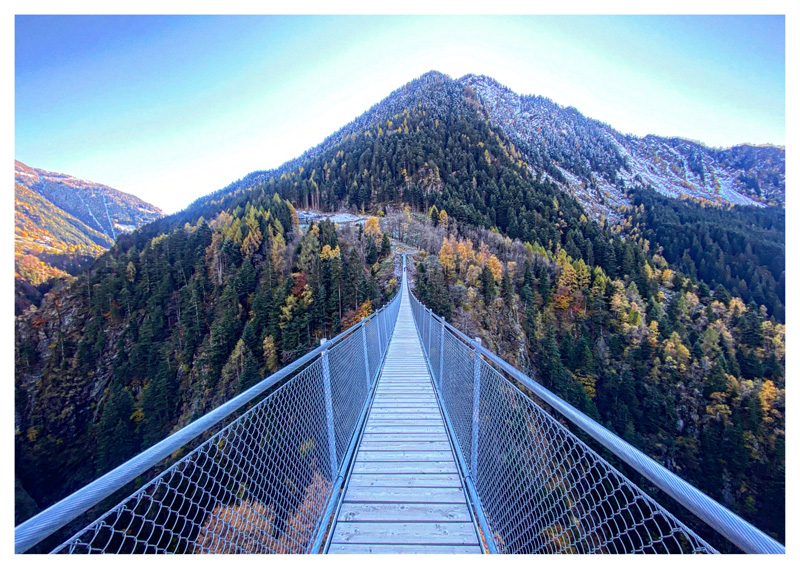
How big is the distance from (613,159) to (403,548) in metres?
157

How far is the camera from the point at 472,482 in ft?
8.67

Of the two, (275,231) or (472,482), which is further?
(275,231)

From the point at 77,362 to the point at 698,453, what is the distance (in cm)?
7235

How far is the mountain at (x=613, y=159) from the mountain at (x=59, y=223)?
116 meters

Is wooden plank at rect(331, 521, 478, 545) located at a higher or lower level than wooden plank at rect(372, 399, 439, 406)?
lower

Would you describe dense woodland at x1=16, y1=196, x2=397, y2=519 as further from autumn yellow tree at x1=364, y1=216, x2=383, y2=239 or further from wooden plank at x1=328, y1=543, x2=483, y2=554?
wooden plank at x1=328, y1=543, x2=483, y2=554

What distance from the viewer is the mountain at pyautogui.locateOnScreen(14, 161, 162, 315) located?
54.8m

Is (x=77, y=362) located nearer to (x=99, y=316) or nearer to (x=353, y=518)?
(x=99, y=316)

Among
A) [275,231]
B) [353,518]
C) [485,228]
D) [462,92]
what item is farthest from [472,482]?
[462,92]

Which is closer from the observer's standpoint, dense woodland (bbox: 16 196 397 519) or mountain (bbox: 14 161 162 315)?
dense woodland (bbox: 16 196 397 519)

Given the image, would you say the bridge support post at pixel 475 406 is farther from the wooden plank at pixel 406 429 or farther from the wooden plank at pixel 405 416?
the wooden plank at pixel 405 416

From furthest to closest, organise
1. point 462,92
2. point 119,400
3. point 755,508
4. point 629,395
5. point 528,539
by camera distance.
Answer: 1. point 462,92
2. point 629,395
3. point 119,400
4. point 755,508
5. point 528,539

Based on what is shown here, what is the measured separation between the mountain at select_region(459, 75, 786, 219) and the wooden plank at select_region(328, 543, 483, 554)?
10291 centimetres

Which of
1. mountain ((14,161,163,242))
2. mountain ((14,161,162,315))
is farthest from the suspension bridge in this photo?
mountain ((14,161,163,242))
